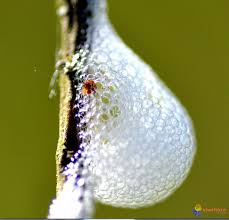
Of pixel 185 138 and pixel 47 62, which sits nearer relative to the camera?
pixel 185 138

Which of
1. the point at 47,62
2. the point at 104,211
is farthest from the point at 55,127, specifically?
the point at 104,211

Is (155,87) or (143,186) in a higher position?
(155,87)

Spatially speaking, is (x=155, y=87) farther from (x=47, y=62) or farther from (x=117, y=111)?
(x=47, y=62)

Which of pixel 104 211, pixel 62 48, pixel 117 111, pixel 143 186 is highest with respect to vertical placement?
pixel 62 48

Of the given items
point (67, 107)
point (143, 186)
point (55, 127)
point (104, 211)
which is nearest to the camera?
point (67, 107)

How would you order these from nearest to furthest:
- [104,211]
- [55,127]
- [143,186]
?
1. [143,186]
2. [104,211]
3. [55,127]
